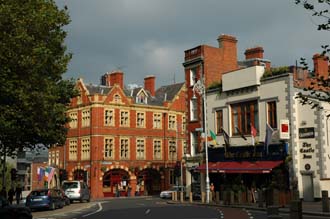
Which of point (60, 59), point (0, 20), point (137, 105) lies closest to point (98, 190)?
point (137, 105)

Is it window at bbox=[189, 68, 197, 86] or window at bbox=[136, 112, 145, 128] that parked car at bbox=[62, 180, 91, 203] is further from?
window at bbox=[136, 112, 145, 128]

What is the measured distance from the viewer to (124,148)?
214 ft

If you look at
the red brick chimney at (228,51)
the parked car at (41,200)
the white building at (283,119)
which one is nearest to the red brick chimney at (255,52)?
the red brick chimney at (228,51)

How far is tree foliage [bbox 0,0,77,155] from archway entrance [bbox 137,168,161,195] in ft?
132

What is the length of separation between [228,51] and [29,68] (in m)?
30.5

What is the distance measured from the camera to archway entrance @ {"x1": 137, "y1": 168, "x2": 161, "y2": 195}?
66562mm

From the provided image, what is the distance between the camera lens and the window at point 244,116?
1589 inches

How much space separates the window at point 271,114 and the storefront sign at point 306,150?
273cm

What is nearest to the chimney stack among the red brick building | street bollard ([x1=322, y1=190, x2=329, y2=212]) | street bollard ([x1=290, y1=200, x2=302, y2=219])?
the red brick building

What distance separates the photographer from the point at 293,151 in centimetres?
3684

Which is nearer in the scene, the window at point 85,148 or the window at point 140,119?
the window at point 85,148

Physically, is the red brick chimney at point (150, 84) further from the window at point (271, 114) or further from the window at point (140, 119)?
the window at point (271, 114)

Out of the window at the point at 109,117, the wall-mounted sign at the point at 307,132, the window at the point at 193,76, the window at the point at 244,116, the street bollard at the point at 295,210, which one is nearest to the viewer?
the street bollard at the point at 295,210

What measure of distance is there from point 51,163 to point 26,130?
164ft
